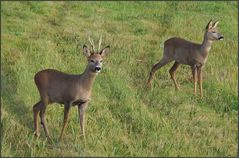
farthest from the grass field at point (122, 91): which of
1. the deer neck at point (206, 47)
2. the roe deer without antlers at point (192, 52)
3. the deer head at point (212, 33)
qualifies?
the deer head at point (212, 33)

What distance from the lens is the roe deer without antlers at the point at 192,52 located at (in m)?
12.0

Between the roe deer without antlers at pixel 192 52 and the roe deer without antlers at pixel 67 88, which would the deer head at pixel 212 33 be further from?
the roe deer without antlers at pixel 67 88

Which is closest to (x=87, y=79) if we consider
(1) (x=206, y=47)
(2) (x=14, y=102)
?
(2) (x=14, y=102)

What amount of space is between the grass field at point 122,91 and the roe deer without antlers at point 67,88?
0.46 m

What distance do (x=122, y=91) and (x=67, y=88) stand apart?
265cm

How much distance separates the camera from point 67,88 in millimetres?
8938

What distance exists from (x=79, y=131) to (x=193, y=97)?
3.31 meters

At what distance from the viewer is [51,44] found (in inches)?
598

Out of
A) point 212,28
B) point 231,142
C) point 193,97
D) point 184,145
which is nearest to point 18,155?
point 184,145

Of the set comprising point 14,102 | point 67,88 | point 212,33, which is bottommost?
point 14,102

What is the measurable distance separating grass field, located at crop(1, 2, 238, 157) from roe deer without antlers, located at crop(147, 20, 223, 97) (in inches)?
17.0

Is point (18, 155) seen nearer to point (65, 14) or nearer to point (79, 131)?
point (79, 131)

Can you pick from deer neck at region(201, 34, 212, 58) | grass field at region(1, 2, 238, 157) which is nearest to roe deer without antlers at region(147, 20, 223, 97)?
deer neck at region(201, 34, 212, 58)

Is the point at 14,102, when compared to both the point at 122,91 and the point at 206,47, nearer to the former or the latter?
the point at 122,91
